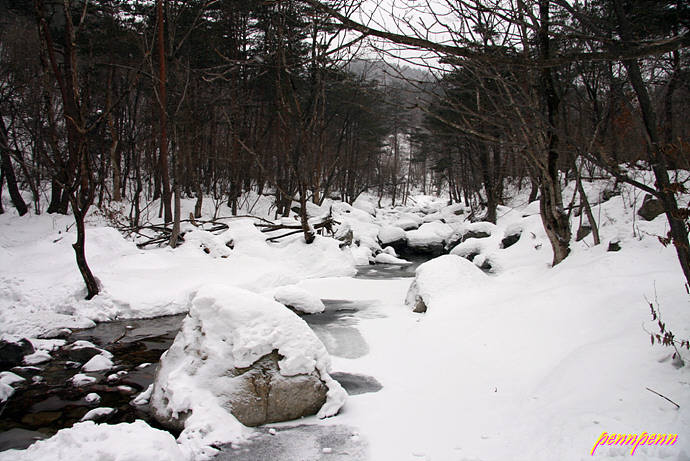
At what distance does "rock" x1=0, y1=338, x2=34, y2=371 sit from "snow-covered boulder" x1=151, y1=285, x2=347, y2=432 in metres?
2.48

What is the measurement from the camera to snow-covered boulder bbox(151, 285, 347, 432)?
139 inches

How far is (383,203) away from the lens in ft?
156

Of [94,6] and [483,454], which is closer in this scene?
[483,454]

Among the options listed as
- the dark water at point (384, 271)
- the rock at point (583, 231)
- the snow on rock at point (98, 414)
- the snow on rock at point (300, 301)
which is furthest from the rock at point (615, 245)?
the snow on rock at point (98, 414)

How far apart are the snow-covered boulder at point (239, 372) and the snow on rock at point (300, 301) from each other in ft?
12.2

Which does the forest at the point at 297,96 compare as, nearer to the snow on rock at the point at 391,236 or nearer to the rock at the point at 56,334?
the rock at the point at 56,334

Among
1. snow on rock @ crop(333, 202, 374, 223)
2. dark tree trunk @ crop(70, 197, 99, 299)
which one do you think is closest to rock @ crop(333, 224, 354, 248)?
snow on rock @ crop(333, 202, 374, 223)

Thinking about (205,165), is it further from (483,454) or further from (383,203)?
(383,203)

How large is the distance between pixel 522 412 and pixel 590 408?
1.86ft

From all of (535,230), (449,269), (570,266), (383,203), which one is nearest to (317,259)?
(449,269)

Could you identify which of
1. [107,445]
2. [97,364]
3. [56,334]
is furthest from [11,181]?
[107,445]

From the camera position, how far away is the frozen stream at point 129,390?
3.19 m

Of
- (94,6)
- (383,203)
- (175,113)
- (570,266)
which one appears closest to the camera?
(570,266)

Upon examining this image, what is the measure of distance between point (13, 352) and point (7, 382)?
0.90 m
